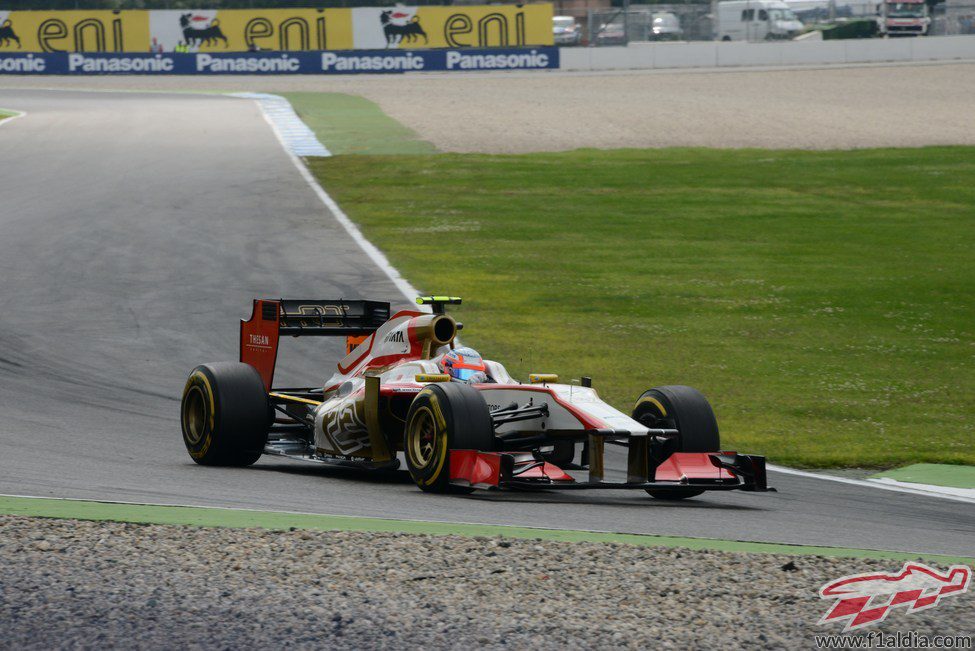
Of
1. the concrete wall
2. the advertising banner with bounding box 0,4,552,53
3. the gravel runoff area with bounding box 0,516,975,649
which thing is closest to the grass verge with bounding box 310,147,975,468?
the gravel runoff area with bounding box 0,516,975,649

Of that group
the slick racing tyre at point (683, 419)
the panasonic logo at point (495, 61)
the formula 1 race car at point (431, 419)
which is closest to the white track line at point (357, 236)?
the formula 1 race car at point (431, 419)

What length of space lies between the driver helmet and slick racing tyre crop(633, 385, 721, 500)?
114cm

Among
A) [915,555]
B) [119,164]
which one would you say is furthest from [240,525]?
[119,164]

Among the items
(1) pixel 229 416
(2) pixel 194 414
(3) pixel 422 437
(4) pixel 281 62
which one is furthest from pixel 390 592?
(4) pixel 281 62

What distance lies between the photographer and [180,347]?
14.3 metres

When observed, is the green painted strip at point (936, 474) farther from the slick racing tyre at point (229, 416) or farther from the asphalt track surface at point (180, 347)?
the slick racing tyre at point (229, 416)

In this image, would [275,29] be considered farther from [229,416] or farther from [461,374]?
[461,374]

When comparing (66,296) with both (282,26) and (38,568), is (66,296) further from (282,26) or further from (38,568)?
(282,26)

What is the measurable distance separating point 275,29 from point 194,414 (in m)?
55.5

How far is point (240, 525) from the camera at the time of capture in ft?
22.9

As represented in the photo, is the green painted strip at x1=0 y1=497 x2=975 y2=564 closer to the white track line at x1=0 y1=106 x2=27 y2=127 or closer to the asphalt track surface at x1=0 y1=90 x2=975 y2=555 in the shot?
the asphalt track surface at x1=0 y1=90 x2=975 y2=555

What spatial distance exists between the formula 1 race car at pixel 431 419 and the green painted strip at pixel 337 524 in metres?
0.97

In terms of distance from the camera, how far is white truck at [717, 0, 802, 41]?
68625 millimetres

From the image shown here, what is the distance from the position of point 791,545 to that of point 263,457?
4.96 meters
